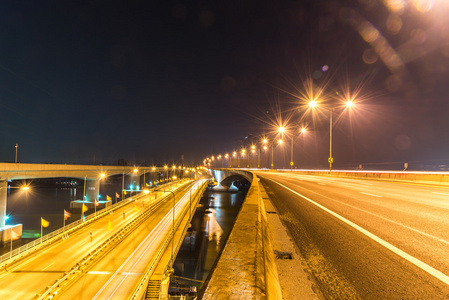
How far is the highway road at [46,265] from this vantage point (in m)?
17.9

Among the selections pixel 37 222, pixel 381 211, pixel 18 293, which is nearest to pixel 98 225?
pixel 18 293

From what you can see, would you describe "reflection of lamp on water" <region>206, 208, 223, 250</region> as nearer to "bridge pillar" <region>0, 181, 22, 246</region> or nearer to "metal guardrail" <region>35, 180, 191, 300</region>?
"metal guardrail" <region>35, 180, 191, 300</region>

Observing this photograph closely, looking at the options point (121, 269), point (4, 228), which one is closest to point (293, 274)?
point (121, 269)

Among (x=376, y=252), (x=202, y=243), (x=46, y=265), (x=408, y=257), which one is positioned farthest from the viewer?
(x=202, y=243)

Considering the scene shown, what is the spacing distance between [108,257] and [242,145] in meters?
124

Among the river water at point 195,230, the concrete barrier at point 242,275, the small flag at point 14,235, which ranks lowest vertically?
the river water at point 195,230

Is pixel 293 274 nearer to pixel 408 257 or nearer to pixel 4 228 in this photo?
pixel 408 257

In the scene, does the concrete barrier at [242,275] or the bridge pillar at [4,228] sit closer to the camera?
the concrete barrier at [242,275]

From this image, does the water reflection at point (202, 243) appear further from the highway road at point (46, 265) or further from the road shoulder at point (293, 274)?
the road shoulder at point (293, 274)

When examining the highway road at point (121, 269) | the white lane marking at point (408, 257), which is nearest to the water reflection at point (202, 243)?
the highway road at point (121, 269)

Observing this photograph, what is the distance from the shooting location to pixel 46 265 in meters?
21.9

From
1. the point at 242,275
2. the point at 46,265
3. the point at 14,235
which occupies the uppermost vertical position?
the point at 242,275

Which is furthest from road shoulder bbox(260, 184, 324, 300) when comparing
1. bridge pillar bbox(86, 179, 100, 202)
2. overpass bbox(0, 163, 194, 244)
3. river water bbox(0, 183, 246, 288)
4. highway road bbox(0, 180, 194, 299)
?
bridge pillar bbox(86, 179, 100, 202)

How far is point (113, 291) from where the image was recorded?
713 inches
